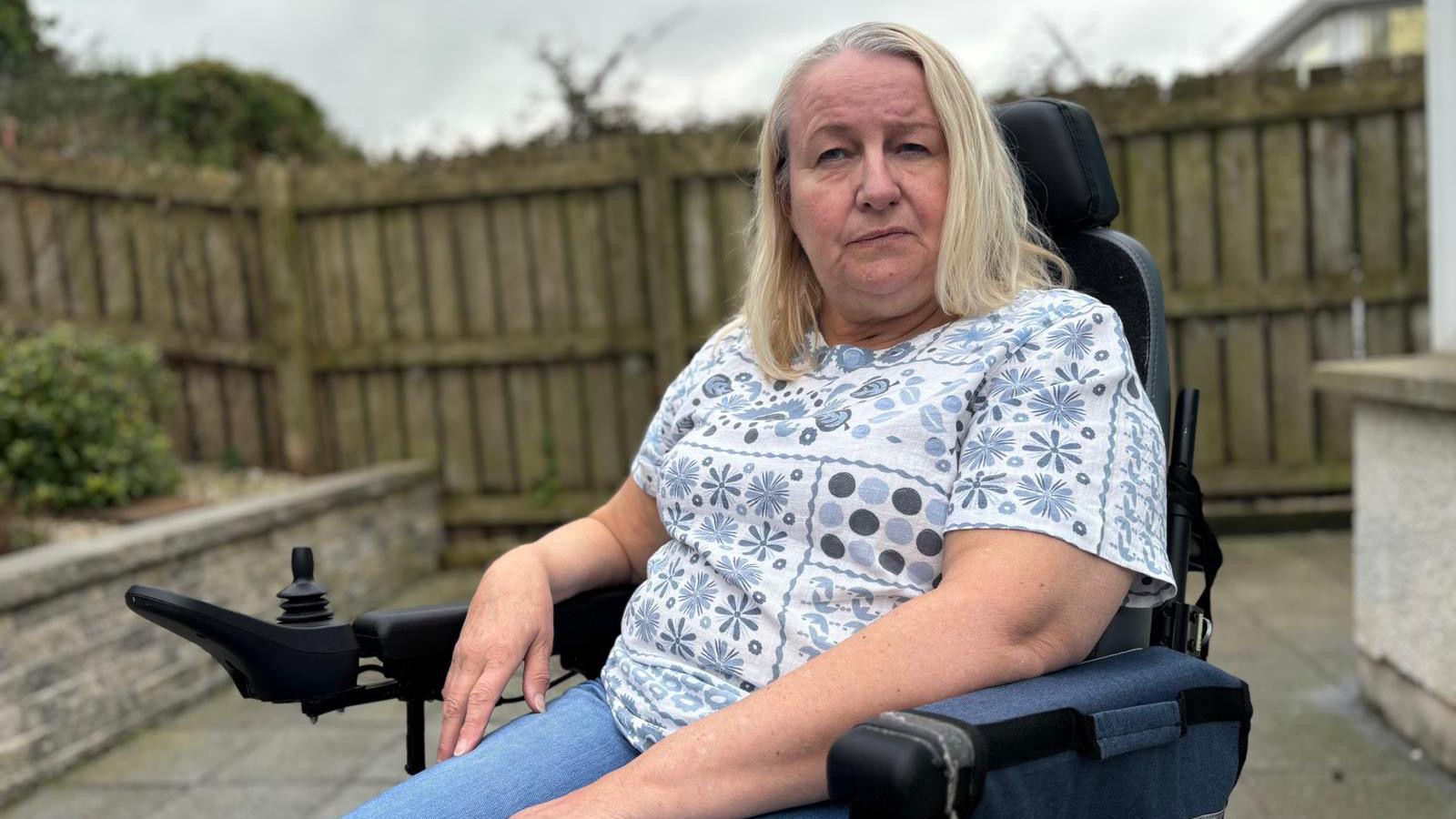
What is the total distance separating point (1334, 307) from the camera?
476cm

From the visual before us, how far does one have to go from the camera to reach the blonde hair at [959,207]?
1.48m

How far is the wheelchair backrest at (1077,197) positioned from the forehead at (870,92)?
251mm

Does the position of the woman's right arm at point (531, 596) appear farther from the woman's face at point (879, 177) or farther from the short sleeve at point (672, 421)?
the woman's face at point (879, 177)

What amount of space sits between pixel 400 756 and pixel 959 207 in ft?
7.50

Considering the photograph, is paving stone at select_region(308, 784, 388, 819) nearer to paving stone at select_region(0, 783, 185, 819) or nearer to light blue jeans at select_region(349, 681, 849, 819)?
paving stone at select_region(0, 783, 185, 819)

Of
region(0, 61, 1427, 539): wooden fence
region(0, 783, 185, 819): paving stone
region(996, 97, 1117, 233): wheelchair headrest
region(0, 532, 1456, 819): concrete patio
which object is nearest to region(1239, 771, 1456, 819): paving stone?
region(0, 532, 1456, 819): concrete patio

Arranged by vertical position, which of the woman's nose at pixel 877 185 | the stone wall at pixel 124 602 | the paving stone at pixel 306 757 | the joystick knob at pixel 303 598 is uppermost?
the woman's nose at pixel 877 185

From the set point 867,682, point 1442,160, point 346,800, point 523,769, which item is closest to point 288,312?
point 346,800

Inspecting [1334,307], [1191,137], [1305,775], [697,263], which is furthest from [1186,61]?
[1305,775]

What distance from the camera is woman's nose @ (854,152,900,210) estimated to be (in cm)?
149

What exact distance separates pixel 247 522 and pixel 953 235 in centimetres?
305

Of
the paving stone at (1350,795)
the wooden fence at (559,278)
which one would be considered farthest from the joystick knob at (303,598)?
the wooden fence at (559,278)

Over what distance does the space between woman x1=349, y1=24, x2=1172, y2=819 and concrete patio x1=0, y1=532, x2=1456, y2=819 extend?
0.58 m

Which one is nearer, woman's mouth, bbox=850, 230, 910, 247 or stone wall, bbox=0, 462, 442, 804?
woman's mouth, bbox=850, 230, 910, 247
